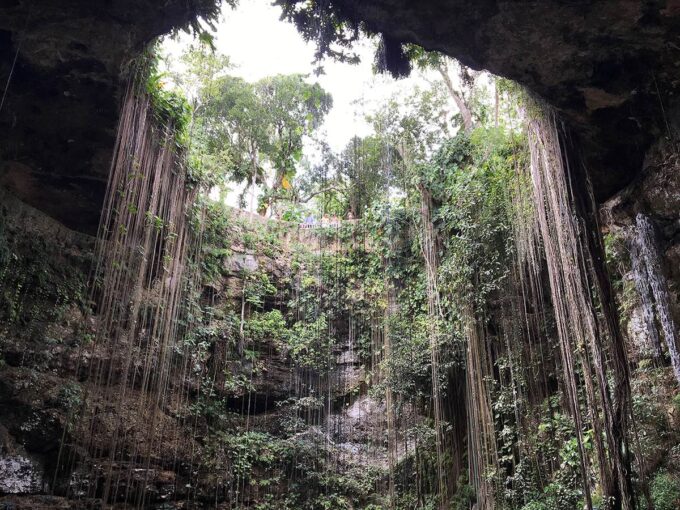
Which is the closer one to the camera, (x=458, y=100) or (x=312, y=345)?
(x=312, y=345)

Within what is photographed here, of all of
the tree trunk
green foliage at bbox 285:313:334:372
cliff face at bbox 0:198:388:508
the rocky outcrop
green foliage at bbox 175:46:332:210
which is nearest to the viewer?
the rocky outcrop

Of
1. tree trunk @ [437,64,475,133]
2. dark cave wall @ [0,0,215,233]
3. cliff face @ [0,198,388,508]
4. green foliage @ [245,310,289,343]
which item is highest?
tree trunk @ [437,64,475,133]

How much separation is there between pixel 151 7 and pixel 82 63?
2.52 feet

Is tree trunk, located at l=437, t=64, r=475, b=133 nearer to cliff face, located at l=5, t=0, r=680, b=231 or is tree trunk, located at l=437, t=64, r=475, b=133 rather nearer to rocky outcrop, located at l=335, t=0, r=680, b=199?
cliff face, located at l=5, t=0, r=680, b=231

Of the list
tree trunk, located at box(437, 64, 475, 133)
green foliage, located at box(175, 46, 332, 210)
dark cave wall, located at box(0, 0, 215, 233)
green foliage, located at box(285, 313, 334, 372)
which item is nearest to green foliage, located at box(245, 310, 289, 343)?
green foliage, located at box(285, 313, 334, 372)

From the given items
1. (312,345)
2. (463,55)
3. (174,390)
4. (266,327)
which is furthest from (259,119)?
(463,55)

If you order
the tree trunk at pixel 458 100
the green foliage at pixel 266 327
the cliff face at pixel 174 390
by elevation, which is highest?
the tree trunk at pixel 458 100

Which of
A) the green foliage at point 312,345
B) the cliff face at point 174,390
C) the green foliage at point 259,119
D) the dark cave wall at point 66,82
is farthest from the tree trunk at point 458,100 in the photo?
the dark cave wall at point 66,82

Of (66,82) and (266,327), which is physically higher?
(66,82)

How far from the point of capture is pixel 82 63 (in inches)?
161

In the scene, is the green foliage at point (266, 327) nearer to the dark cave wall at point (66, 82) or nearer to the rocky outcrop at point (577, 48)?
the dark cave wall at point (66, 82)

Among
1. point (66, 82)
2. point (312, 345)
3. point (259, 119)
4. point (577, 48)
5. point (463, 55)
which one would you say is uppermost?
point (259, 119)

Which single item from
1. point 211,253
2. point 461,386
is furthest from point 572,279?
point 211,253

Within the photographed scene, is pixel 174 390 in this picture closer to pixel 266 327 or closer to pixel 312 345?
pixel 266 327
